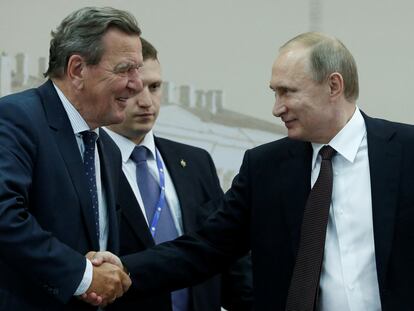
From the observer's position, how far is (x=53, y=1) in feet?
14.2

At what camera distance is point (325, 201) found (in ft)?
9.57

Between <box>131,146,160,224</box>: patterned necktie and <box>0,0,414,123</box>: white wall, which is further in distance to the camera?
<box>0,0,414,123</box>: white wall

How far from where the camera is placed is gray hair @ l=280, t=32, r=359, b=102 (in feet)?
9.77

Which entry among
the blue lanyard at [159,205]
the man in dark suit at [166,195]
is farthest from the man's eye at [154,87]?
the blue lanyard at [159,205]

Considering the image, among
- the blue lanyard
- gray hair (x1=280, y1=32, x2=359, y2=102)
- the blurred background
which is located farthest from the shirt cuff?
the blurred background

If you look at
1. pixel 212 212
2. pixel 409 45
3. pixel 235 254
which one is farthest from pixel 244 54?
pixel 235 254

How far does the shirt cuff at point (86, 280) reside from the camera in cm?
272

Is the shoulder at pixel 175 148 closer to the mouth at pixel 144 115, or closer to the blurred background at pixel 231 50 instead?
the mouth at pixel 144 115

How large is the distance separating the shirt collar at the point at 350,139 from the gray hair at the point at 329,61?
82 mm

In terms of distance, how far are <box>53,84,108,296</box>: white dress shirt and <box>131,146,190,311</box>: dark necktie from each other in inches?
16.6

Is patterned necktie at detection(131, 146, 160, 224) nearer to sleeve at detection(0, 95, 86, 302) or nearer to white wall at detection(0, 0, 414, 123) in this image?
sleeve at detection(0, 95, 86, 302)

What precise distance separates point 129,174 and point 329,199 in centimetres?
81

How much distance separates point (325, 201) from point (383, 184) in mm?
174

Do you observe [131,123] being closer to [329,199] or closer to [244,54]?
[329,199]
